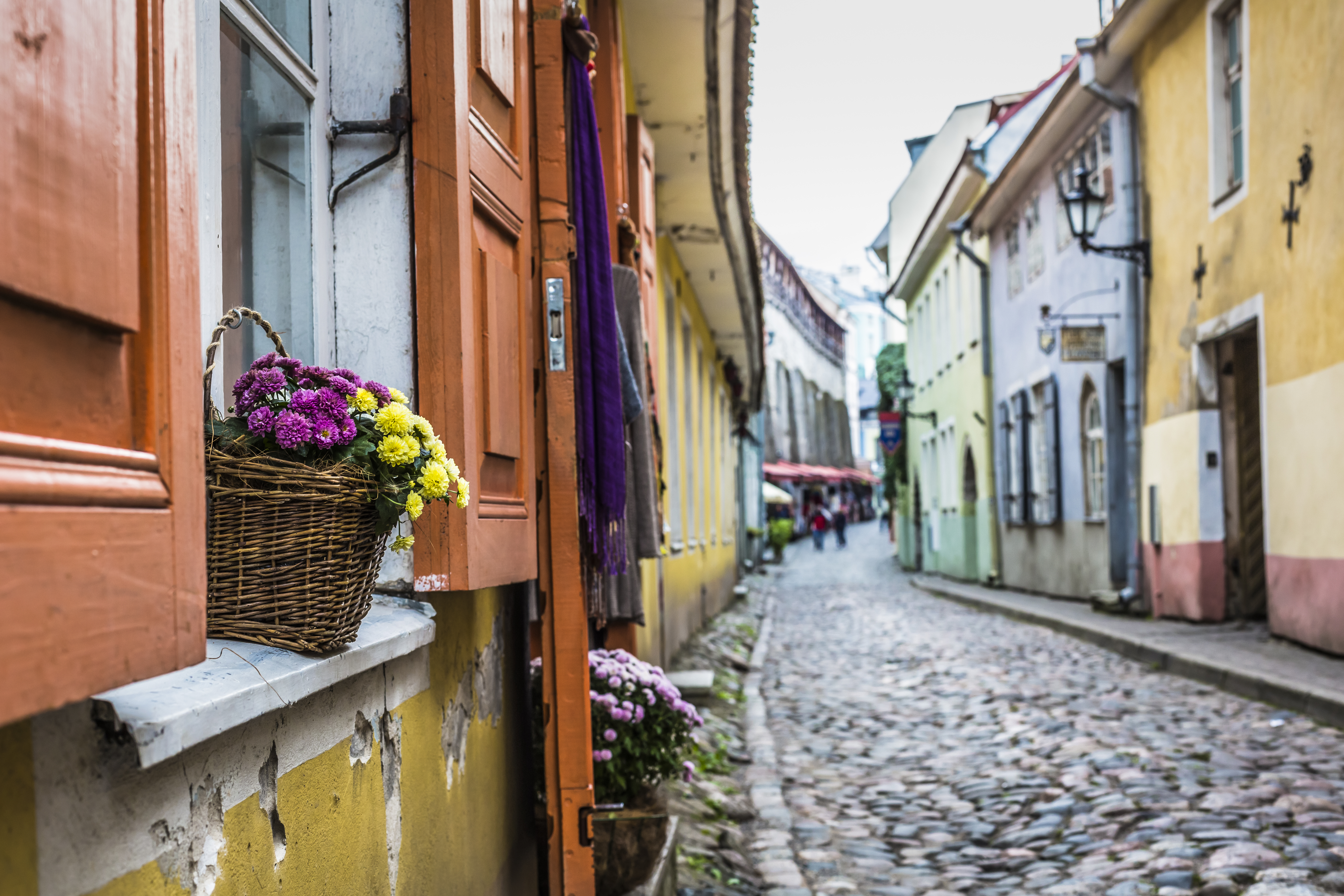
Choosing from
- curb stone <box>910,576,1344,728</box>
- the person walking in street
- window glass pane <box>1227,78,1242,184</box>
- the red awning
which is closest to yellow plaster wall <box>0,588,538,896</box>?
curb stone <box>910,576,1344,728</box>

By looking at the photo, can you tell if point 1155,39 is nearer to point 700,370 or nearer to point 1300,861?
point 700,370

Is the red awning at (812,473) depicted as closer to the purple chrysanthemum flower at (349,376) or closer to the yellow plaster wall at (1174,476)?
the yellow plaster wall at (1174,476)

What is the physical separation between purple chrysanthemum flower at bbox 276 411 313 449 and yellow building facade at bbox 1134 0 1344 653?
8516 mm

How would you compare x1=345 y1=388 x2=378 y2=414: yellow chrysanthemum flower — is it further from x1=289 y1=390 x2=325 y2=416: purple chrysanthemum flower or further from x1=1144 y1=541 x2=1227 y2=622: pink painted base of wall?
x1=1144 y1=541 x2=1227 y2=622: pink painted base of wall

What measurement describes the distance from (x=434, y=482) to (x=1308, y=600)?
8.94 m

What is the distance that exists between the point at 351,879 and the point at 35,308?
1.40 meters

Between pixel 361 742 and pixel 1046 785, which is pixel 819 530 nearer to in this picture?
pixel 1046 785

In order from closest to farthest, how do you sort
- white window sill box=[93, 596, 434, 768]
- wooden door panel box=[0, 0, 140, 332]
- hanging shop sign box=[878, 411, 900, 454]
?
wooden door panel box=[0, 0, 140, 332] → white window sill box=[93, 596, 434, 768] → hanging shop sign box=[878, 411, 900, 454]

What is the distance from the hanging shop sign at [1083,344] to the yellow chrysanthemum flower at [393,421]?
12878mm

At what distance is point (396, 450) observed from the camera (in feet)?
6.50

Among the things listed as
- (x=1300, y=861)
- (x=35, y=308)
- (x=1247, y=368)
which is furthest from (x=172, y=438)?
(x=1247, y=368)

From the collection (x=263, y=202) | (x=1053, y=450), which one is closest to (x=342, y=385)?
(x=263, y=202)

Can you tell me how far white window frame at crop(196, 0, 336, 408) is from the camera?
2201mm

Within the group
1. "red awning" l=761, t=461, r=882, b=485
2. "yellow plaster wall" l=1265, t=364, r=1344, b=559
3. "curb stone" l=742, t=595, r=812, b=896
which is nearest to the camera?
"curb stone" l=742, t=595, r=812, b=896
